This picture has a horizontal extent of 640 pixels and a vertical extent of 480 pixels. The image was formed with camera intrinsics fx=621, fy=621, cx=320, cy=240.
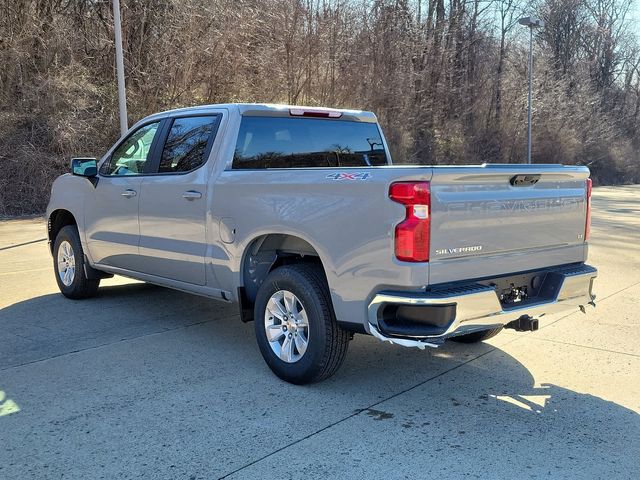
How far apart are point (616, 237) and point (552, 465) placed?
10.7 meters

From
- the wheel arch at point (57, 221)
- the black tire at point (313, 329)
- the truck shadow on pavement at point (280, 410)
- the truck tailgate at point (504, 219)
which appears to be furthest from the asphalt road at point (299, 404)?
the wheel arch at point (57, 221)

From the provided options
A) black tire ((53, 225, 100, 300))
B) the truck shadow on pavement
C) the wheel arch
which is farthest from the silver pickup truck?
the wheel arch

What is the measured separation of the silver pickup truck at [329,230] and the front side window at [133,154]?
→ 0.02m

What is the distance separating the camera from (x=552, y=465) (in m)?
3.30

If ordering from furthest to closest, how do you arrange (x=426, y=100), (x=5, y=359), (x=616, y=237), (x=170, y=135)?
(x=426, y=100) < (x=616, y=237) < (x=170, y=135) < (x=5, y=359)

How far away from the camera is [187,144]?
5.50 meters

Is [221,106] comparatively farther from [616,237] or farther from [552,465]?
[616,237]

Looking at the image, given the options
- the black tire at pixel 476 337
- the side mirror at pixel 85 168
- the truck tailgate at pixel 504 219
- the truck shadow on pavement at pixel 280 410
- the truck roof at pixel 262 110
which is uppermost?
the truck roof at pixel 262 110

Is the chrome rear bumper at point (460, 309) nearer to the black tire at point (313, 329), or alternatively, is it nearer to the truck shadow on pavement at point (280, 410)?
the black tire at point (313, 329)

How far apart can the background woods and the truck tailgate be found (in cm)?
1511

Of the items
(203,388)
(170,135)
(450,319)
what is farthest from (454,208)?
(170,135)

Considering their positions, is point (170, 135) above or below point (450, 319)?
above

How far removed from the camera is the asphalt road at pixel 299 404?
3.33 m

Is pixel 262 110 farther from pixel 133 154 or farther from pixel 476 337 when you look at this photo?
pixel 476 337
